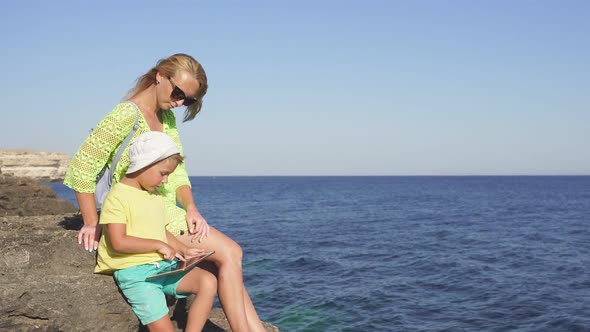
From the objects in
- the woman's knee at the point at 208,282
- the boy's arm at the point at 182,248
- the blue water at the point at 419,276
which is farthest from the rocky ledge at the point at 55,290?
the blue water at the point at 419,276

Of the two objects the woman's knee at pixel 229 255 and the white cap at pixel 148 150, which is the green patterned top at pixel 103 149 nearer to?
the white cap at pixel 148 150

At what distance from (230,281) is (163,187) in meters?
1.10

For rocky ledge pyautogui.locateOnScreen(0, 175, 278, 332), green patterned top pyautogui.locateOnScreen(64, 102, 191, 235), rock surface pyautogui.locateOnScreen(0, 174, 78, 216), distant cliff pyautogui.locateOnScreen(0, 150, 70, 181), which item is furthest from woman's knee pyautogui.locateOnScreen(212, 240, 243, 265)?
distant cliff pyautogui.locateOnScreen(0, 150, 70, 181)

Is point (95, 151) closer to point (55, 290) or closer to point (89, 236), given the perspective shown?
point (89, 236)

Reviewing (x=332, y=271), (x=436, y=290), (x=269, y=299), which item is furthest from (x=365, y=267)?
(x=269, y=299)

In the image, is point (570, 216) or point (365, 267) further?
point (570, 216)

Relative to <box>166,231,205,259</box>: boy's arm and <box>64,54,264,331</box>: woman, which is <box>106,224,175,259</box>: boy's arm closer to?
<box>166,231,205,259</box>: boy's arm

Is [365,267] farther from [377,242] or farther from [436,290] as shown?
[377,242]

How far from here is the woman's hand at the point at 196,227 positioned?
4.70 metres

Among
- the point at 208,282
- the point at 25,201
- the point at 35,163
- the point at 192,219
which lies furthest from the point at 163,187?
the point at 35,163

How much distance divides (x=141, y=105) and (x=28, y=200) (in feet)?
31.8

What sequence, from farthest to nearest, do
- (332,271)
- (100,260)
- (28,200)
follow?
(332,271)
(28,200)
(100,260)

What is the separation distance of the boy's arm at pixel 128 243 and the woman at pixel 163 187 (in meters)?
0.53

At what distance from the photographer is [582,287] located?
1662cm
